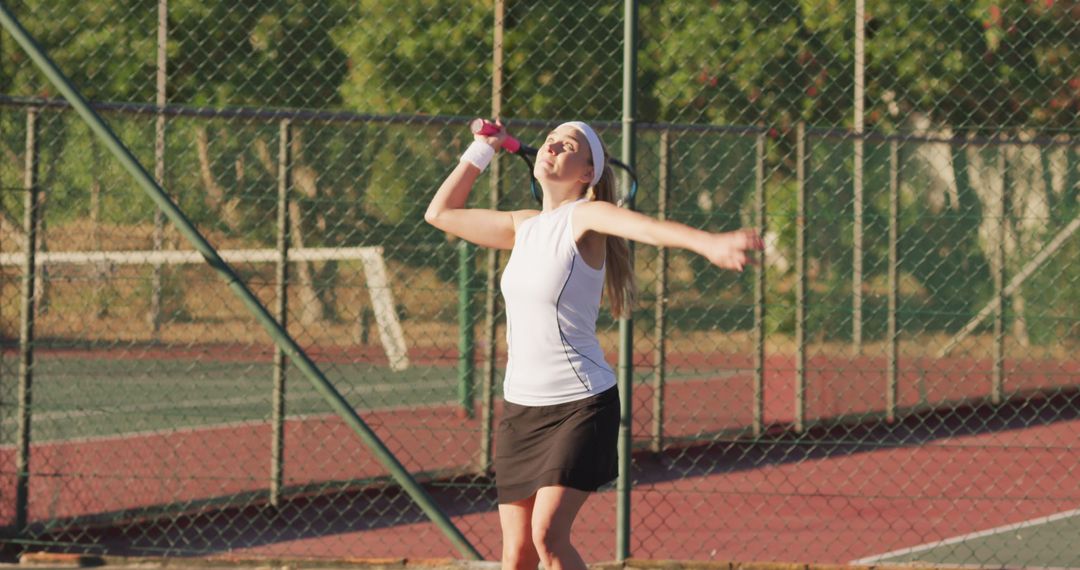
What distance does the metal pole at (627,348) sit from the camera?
5.51 metres

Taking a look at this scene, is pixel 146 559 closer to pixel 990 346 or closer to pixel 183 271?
pixel 183 271

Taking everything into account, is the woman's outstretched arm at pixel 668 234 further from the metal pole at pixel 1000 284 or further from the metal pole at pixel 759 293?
the metal pole at pixel 1000 284

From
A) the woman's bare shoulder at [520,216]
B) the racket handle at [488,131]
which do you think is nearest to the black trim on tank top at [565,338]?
the woman's bare shoulder at [520,216]

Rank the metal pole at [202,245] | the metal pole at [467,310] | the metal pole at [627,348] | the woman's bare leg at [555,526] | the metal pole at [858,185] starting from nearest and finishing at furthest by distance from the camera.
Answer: the woman's bare leg at [555,526]
the metal pole at [202,245]
the metal pole at [627,348]
the metal pole at [858,185]
the metal pole at [467,310]

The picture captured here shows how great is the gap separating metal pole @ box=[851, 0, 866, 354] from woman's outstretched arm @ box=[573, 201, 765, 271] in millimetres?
4270

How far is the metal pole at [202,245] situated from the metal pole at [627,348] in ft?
2.06

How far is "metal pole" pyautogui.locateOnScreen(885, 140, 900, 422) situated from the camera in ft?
31.5

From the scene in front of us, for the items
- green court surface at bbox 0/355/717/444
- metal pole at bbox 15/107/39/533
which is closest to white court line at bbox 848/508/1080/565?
metal pole at bbox 15/107/39/533

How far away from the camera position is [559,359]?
3955mm

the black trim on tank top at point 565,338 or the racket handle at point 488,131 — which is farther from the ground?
the racket handle at point 488,131

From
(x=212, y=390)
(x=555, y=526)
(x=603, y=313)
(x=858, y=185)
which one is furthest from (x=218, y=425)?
(x=555, y=526)

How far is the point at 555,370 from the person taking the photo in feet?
13.0

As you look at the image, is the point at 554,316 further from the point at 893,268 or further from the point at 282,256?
the point at 893,268

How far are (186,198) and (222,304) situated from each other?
1380mm
